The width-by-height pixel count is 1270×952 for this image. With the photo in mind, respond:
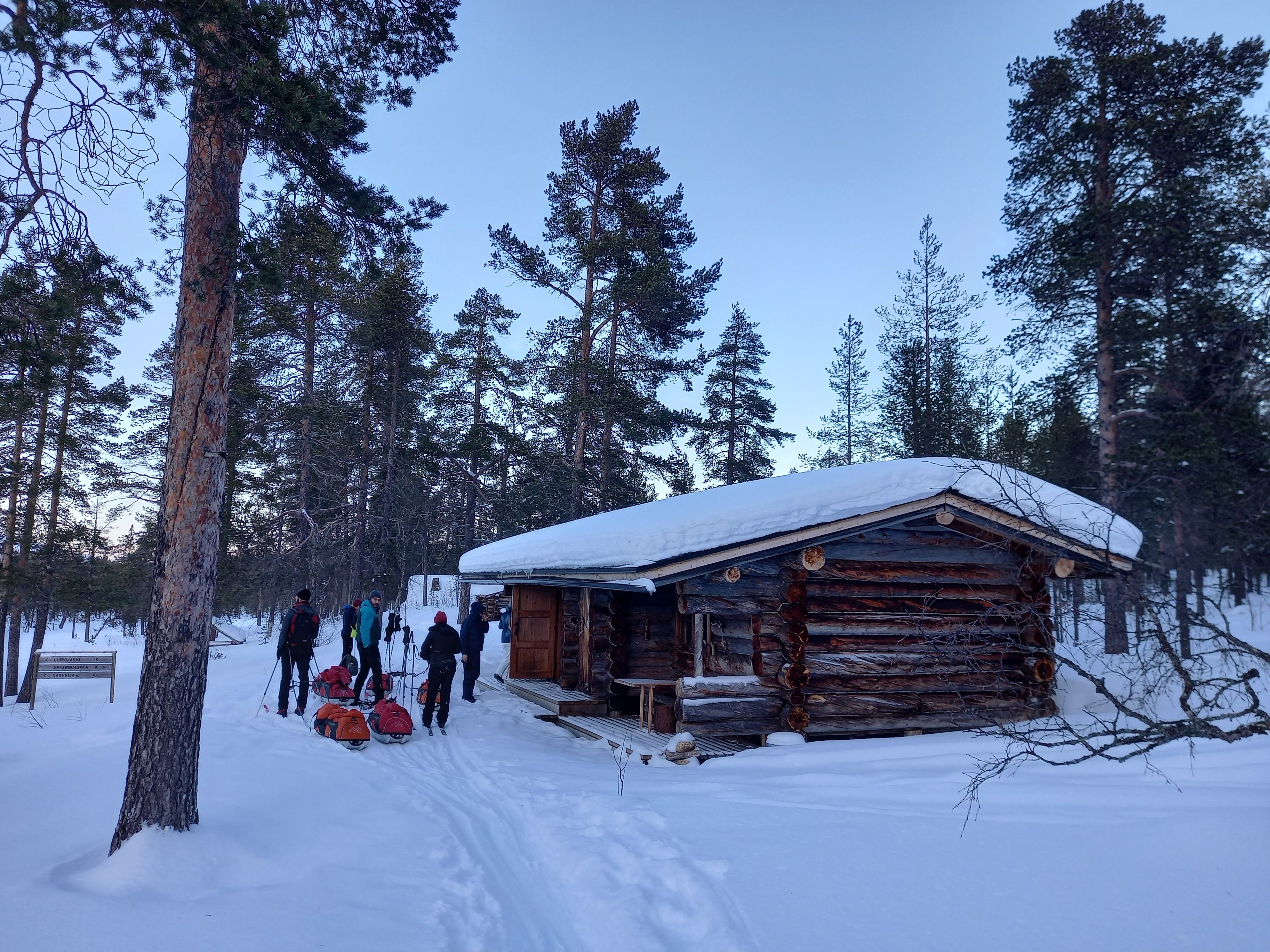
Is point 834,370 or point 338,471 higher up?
point 834,370

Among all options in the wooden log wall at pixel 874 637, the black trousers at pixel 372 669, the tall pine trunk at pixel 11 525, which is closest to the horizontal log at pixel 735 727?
the wooden log wall at pixel 874 637

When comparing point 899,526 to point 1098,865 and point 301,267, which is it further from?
point 301,267

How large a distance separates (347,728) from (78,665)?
9.30 metres

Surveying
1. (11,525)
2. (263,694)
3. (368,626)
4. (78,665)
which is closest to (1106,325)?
(368,626)

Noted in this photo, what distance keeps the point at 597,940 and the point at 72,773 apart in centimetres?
644

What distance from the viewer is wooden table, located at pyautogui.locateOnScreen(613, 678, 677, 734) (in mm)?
10500

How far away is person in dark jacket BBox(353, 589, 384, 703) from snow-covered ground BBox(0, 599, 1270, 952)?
3848 millimetres

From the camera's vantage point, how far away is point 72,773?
767 centimetres

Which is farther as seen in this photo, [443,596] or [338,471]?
[443,596]

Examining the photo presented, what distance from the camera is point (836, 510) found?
9.65 meters

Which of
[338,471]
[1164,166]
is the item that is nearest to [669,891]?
[1164,166]

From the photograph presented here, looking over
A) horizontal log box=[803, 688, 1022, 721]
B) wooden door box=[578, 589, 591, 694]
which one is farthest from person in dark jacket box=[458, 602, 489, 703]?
horizontal log box=[803, 688, 1022, 721]

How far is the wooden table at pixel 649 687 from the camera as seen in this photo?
1050 centimetres

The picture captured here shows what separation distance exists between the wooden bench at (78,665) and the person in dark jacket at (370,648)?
17.3 ft
